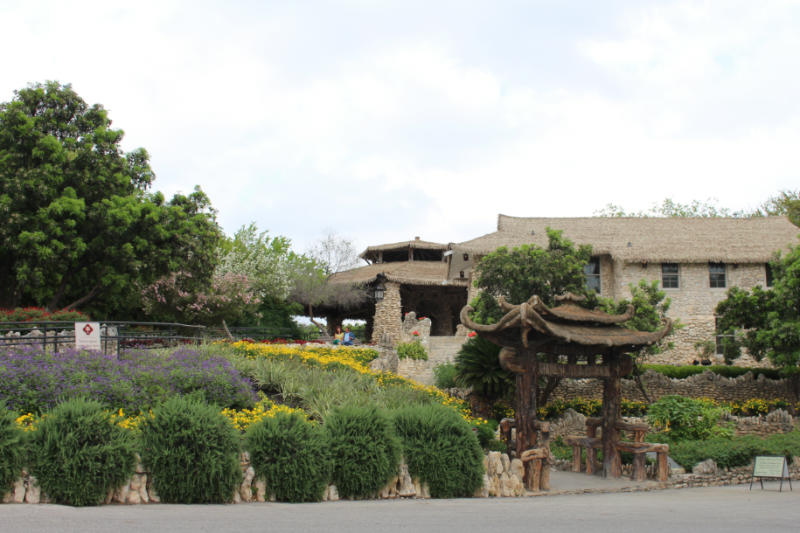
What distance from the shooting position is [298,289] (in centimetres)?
3697

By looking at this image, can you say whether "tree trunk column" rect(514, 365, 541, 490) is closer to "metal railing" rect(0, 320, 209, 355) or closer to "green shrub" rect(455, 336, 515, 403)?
"green shrub" rect(455, 336, 515, 403)

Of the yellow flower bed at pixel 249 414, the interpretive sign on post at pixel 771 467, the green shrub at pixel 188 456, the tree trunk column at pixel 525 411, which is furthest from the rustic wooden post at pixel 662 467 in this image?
the green shrub at pixel 188 456

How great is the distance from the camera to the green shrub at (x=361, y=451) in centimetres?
892

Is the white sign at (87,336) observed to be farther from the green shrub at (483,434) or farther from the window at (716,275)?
the window at (716,275)

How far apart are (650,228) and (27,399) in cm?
2969

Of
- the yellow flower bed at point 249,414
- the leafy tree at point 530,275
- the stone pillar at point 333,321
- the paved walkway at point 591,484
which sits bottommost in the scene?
the paved walkway at point 591,484

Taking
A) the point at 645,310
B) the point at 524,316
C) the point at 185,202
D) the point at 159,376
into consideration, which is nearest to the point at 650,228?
the point at 645,310

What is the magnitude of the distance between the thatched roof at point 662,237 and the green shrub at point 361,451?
22507 millimetres

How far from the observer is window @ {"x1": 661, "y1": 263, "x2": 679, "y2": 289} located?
101 feet

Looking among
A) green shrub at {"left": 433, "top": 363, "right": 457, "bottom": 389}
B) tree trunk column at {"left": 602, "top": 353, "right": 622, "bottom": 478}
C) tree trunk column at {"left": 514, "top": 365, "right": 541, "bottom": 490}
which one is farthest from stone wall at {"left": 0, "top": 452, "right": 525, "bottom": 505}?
green shrub at {"left": 433, "top": 363, "right": 457, "bottom": 389}

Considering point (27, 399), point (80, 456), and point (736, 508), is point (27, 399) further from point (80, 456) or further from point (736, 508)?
point (736, 508)

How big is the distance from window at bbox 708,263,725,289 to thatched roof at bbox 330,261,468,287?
38.9 ft

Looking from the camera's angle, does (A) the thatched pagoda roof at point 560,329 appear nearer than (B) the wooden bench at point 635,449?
Yes

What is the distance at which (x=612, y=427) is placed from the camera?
13219mm
